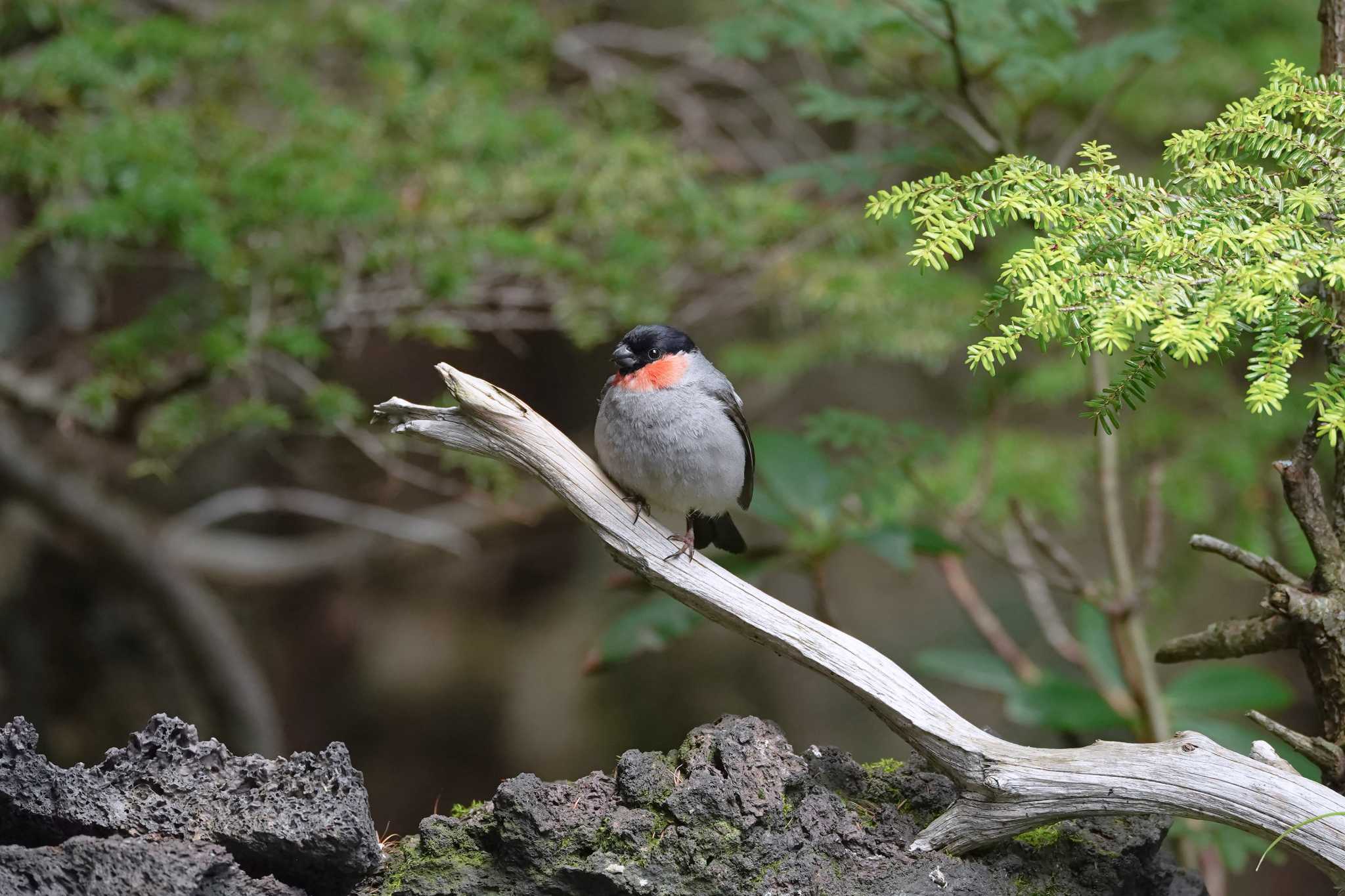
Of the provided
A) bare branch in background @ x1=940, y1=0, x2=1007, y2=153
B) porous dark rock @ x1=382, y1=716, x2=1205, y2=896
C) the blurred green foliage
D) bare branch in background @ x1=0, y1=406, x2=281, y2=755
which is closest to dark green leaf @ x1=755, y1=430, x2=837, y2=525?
the blurred green foliage

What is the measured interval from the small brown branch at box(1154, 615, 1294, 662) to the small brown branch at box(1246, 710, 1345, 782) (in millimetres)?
190

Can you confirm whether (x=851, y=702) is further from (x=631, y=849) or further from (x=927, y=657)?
(x=631, y=849)

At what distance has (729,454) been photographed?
2576 mm

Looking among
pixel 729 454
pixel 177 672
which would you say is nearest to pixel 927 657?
pixel 729 454

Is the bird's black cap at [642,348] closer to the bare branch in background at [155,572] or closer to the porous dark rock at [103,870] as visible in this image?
the porous dark rock at [103,870]

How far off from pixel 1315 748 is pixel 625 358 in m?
1.51

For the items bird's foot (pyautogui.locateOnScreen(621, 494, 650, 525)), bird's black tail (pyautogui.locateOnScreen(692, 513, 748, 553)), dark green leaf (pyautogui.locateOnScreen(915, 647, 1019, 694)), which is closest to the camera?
bird's foot (pyautogui.locateOnScreen(621, 494, 650, 525))

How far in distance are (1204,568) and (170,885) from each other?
15.8 feet

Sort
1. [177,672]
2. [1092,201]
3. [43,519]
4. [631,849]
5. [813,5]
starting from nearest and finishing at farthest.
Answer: [1092,201] → [631,849] → [813,5] → [43,519] → [177,672]

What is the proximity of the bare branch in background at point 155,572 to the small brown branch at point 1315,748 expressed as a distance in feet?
11.9

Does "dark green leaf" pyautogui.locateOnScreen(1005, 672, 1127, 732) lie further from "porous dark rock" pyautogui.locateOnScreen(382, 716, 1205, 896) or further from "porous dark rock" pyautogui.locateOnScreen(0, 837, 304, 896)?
"porous dark rock" pyautogui.locateOnScreen(0, 837, 304, 896)

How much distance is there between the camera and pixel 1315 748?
1.89 metres

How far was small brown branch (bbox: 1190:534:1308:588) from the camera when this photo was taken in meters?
1.96

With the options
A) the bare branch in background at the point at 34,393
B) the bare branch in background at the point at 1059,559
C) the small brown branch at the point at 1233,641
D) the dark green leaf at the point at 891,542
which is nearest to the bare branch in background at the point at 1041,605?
the bare branch in background at the point at 1059,559
